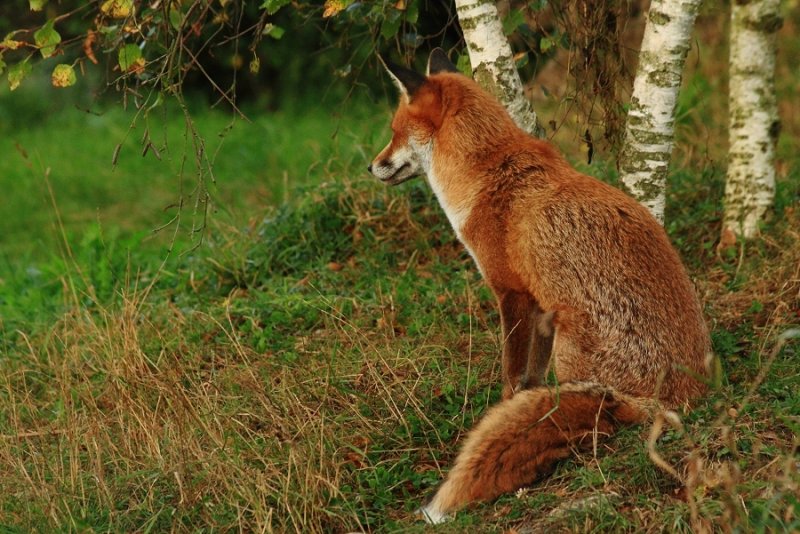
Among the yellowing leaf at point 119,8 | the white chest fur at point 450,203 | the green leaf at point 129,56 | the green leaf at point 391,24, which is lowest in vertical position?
the white chest fur at point 450,203

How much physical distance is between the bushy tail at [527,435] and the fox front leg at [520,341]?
1.32 feet

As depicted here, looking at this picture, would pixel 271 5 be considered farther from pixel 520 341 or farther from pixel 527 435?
pixel 527 435

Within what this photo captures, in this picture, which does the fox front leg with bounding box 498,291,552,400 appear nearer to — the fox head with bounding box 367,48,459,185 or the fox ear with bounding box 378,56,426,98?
the fox head with bounding box 367,48,459,185

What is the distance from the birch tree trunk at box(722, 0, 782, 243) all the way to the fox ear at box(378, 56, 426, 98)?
8.19 feet

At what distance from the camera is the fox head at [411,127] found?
183 inches

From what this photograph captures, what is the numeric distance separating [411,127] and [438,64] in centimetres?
56

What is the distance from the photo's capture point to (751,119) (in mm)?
6164

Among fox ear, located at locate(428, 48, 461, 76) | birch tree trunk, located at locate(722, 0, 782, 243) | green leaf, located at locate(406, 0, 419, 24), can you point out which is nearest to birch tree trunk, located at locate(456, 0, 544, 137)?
fox ear, located at locate(428, 48, 461, 76)

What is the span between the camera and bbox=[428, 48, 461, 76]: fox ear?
512 centimetres

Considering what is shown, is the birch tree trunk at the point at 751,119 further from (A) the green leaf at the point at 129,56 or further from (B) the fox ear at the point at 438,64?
(A) the green leaf at the point at 129,56

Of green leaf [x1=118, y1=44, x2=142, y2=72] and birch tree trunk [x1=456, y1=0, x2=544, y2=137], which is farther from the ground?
green leaf [x1=118, y1=44, x2=142, y2=72]

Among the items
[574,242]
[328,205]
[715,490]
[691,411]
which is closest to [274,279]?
[328,205]

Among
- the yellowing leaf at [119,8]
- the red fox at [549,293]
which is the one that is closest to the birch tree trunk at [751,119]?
the red fox at [549,293]

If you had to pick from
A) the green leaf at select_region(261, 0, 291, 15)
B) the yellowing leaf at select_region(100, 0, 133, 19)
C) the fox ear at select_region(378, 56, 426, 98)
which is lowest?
the fox ear at select_region(378, 56, 426, 98)
